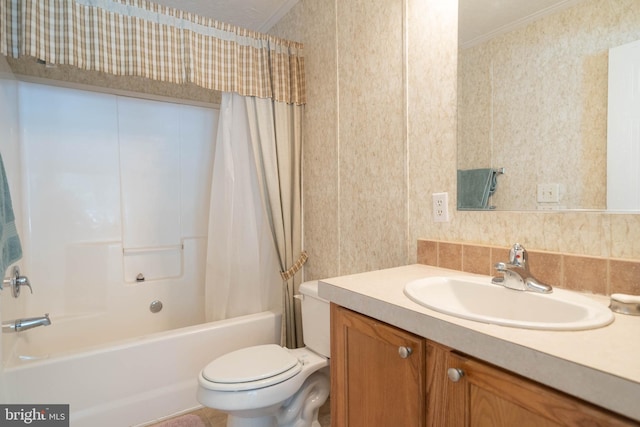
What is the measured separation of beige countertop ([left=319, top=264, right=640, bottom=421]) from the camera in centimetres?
45

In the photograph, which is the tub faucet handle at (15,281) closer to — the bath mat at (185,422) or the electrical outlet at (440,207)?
the bath mat at (185,422)

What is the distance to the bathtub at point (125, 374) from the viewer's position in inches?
55.3

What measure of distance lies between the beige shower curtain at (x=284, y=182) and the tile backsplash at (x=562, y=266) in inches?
40.4

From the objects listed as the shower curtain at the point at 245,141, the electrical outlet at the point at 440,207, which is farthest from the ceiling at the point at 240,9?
the electrical outlet at the point at 440,207

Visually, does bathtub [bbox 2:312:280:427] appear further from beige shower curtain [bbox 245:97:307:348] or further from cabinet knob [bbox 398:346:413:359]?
cabinet knob [bbox 398:346:413:359]

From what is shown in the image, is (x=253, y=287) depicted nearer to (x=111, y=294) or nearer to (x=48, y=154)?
(x=111, y=294)

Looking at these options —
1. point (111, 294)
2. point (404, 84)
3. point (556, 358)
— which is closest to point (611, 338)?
point (556, 358)

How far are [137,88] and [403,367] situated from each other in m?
2.54

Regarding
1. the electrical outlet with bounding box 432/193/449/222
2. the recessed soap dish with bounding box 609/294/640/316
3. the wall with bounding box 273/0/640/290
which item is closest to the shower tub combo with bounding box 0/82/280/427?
the wall with bounding box 273/0/640/290

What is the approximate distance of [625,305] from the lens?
70 centimetres

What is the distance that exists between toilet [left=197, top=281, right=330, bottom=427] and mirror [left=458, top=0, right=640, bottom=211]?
99 cm

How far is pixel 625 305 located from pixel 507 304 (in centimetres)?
26

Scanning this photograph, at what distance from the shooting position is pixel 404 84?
1392 millimetres

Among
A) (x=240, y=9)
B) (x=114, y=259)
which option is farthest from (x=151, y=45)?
(x=114, y=259)
